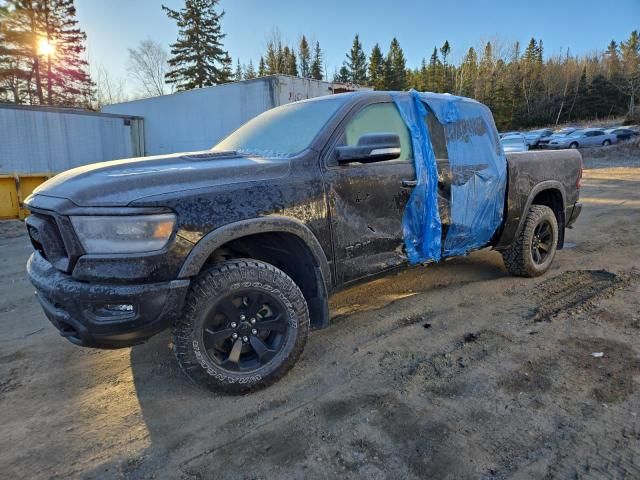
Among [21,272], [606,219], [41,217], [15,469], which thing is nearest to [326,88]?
[606,219]

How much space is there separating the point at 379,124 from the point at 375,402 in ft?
6.98

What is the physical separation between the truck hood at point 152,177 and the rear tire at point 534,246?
302 cm

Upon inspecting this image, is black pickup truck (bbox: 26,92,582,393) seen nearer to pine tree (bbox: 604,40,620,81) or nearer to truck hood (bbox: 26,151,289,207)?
truck hood (bbox: 26,151,289,207)

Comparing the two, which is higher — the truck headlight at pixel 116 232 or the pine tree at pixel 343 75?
the pine tree at pixel 343 75

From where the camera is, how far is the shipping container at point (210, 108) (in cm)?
1365

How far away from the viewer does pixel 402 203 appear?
3.49 metres

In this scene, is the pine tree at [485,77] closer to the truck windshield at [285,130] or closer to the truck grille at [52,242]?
the truck windshield at [285,130]

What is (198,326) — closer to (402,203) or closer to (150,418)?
(150,418)

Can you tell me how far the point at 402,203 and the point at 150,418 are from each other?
2338mm

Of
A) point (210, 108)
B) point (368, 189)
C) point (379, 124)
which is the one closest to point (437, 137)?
point (379, 124)

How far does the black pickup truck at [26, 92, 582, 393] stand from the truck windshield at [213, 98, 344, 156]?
2 centimetres

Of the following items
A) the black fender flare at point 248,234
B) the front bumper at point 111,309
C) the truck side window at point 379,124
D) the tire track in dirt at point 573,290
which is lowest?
the tire track in dirt at point 573,290

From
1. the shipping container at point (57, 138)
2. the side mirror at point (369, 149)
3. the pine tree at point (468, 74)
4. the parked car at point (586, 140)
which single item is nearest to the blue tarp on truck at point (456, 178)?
the side mirror at point (369, 149)

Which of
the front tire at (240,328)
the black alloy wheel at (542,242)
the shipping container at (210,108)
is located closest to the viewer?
the front tire at (240,328)
